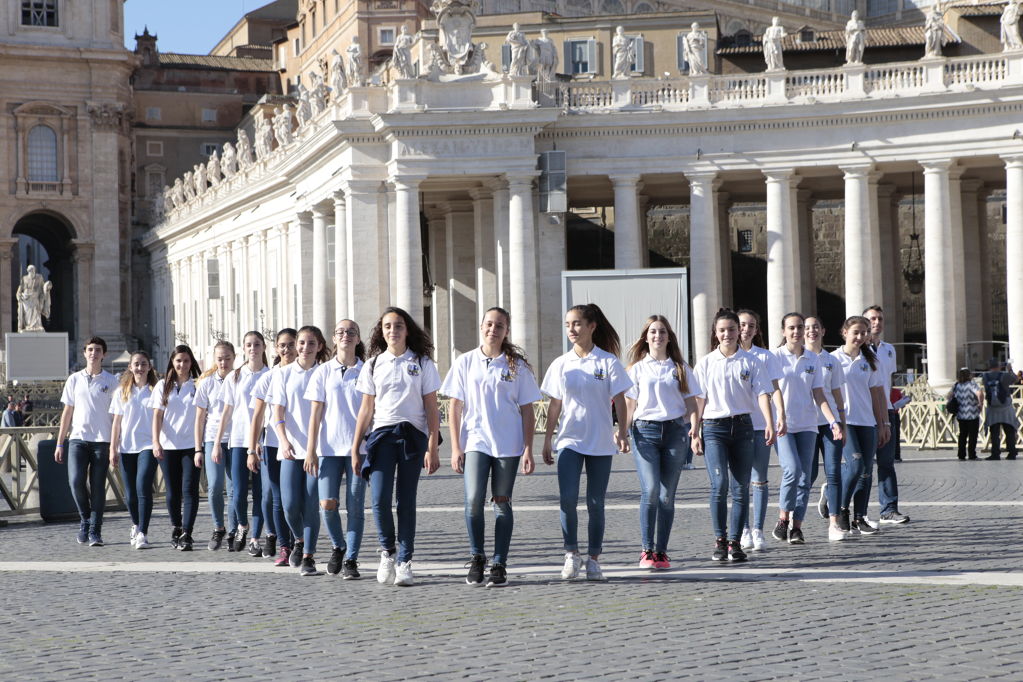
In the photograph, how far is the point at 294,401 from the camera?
12617mm

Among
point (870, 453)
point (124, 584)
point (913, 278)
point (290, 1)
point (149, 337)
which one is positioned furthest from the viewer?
point (290, 1)

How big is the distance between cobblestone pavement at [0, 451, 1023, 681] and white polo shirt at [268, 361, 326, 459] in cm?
107

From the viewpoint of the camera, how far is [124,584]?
1196cm

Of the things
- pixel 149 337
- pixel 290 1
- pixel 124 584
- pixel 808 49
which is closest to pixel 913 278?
pixel 808 49

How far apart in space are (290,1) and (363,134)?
225 feet

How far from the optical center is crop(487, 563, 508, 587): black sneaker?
442 inches

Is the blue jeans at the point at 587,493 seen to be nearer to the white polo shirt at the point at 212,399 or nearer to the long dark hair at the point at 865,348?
the long dark hair at the point at 865,348

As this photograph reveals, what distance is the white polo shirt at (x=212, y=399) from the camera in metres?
14.4

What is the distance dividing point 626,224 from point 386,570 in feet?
94.0

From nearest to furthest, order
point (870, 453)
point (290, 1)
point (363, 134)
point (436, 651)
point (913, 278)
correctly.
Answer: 1. point (436, 651)
2. point (870, 453)
3. point (363, 134)
4. point (913, 278)
5. point (290, 1)

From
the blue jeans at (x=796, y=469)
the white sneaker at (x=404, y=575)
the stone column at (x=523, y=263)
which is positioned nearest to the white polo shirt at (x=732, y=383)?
the blue jeans at (x=796, y=469)

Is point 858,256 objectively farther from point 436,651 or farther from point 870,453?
point 436,651

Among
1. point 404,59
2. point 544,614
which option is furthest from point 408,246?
point 544,614

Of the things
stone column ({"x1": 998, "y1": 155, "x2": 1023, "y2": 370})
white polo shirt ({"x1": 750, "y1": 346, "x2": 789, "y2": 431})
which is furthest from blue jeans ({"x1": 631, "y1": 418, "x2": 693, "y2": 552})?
stone column ({"x1": 998, "y1": 155, "x2": 1023, "y2": 370})
